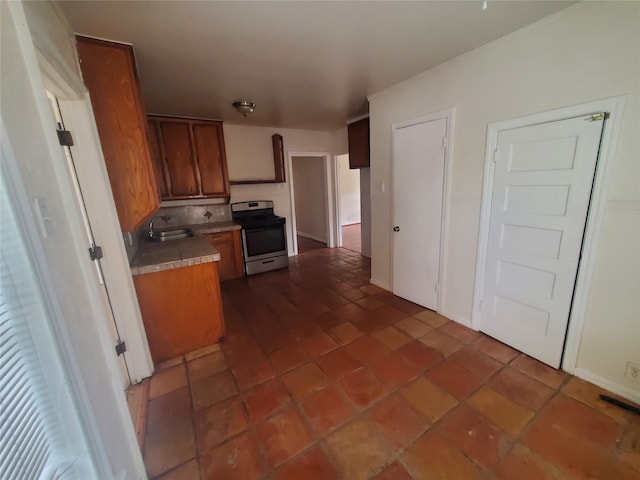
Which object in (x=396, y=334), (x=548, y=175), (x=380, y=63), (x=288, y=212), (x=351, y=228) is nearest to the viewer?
(x=548, y=175)

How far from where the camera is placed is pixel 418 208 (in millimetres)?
2777

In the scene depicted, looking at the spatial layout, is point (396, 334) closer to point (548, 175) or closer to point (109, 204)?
point (548, 175)

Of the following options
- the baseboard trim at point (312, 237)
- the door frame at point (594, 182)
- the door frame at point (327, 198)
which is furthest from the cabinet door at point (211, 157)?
the door frame at point (594, 182)

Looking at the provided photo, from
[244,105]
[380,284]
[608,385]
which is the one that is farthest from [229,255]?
[608,385]

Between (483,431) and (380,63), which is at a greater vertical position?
(380,63)

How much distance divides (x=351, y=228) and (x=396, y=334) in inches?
214

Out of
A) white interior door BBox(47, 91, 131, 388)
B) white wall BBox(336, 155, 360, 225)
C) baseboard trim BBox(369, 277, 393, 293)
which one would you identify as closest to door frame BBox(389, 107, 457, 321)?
baseboard trim BBox(369, 277, 393, 293)

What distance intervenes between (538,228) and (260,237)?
3396 mm

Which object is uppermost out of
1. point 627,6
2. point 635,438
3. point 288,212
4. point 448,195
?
point 627,6

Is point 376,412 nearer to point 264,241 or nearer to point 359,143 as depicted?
point 264,241

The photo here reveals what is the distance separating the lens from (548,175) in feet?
5.96

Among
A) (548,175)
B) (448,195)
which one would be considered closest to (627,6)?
(548,175)

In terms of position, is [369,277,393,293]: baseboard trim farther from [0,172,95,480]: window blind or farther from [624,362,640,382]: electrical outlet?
[0,172,95,480]: window blind

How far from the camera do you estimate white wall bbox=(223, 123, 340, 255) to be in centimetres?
434
